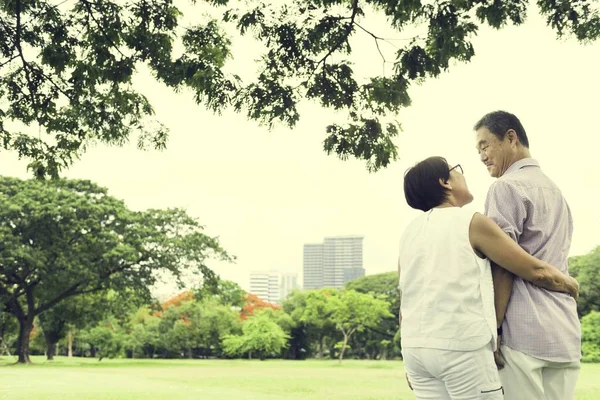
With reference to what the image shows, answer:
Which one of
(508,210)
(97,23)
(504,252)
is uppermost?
(97,23)

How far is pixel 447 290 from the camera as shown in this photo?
206 centimetres

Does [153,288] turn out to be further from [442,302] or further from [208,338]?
[442,302]

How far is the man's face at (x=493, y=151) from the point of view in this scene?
96.7 inches

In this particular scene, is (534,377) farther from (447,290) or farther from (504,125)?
(504,125)

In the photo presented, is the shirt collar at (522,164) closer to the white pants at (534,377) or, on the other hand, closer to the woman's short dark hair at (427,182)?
the woman's short dark hair at (427,182)

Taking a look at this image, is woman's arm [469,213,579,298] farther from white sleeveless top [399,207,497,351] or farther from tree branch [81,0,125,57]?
tree branch [81,0,125,57]

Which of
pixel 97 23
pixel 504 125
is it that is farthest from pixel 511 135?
pixel 97 23

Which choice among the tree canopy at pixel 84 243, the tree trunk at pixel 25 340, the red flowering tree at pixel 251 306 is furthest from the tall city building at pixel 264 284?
the tree canopy at pixel 84 243

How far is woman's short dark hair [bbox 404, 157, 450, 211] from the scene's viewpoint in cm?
226

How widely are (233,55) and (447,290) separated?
17.8 feet

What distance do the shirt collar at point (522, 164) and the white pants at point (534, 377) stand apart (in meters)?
0.67

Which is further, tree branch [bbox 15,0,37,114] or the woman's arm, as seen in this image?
tree branch [bbox 15,0,37,114]

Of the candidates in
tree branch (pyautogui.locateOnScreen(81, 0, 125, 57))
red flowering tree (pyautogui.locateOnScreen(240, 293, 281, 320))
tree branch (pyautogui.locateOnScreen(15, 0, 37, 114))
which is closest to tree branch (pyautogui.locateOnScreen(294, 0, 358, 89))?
tree branch (pyautogui.locateOnScreen(81, 0, 125, 57))

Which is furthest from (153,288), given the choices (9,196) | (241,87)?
(241,87)
